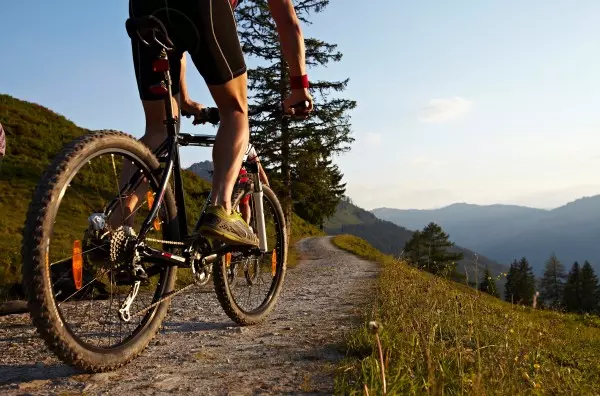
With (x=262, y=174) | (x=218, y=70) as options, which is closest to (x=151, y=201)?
(x=218, y=70)

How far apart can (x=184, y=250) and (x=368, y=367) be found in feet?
4.34

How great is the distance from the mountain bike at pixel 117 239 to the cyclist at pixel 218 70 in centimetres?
17

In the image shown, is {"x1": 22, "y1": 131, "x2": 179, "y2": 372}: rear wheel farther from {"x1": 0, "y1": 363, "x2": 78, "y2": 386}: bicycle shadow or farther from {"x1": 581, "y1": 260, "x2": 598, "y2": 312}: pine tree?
{"x1": 581, "y1": 260, "x2": 598, "y2": 312}: pine tree

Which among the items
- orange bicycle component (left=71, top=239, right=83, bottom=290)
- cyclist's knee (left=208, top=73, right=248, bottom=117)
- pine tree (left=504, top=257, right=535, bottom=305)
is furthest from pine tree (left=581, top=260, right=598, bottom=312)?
orange bicycle component (left=71, top=239, right=83, bottom=290)

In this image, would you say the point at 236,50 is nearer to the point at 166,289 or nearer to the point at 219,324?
the point at 166,289

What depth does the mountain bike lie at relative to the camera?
6.71 ft

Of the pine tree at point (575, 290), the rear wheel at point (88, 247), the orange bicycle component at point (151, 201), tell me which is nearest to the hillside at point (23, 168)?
the rear wheel at point (88, 247)

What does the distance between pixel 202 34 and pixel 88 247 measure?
135cm

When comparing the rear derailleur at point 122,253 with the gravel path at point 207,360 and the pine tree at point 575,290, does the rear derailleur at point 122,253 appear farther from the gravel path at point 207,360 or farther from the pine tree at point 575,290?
the pine tree at point 575,290

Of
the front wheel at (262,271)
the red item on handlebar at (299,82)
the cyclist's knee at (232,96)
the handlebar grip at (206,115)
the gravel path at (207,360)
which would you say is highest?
the red item on handlebar at (299,82)

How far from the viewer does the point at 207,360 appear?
2770mm

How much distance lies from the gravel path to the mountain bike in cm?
17

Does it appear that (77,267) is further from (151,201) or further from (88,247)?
(151,201)

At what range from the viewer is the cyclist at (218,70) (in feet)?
9.09
